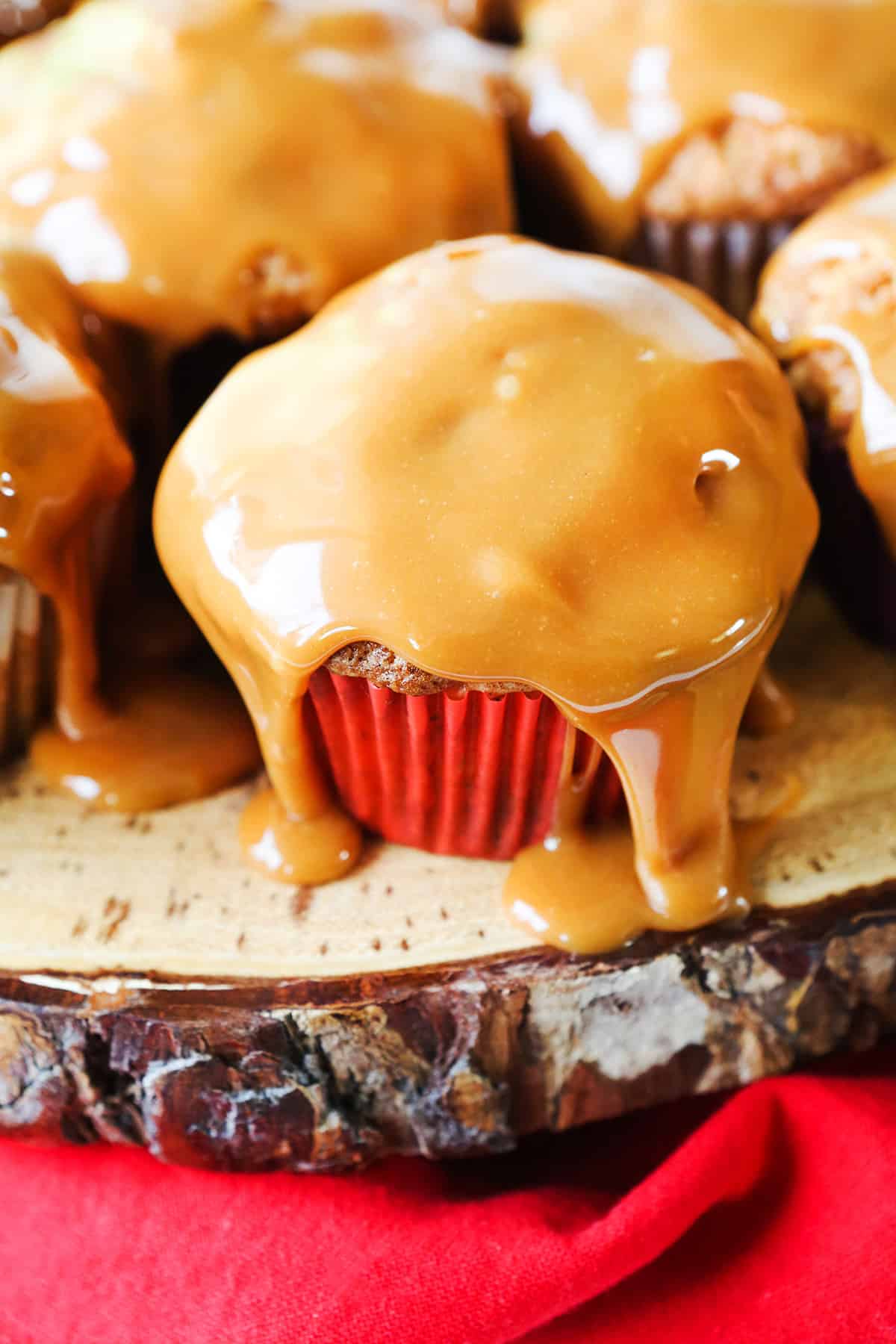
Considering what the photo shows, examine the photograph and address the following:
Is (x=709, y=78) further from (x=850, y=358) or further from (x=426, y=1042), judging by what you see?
(x=426, y=1042)

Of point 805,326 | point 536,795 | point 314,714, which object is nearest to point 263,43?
point 805,326

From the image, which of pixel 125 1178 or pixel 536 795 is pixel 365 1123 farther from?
pixel 536 795

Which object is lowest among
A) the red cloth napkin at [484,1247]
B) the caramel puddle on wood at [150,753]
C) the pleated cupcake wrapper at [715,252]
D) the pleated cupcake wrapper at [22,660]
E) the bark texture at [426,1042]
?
the red cloth napkin at [484,1247]

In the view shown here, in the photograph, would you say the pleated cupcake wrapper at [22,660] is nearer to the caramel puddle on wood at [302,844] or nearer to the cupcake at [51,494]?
the cupcake at [51,494]

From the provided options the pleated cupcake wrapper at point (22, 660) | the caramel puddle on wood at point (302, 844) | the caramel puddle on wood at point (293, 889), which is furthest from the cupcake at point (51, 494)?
the caramel puddle on wood at point (302, 844)

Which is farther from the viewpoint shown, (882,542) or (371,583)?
(882,542)

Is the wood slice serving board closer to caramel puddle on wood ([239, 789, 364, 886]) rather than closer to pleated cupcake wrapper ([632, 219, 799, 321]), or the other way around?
caramel puddle on wood ([239, 789, 364, 886])

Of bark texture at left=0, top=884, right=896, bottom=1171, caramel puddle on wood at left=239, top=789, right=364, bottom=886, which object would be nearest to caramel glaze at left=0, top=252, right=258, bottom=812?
caramel puddle on wood at left=239, top=789, right=364, bottom=886
